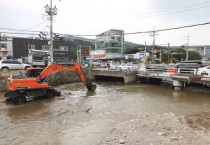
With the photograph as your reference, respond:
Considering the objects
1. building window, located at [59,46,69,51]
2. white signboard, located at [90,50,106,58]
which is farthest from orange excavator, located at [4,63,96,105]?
white signboard, located at [90,50,106,58]

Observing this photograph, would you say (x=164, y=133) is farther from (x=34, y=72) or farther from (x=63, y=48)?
(x=63, y=48)

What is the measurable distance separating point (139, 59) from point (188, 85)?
1974 inches

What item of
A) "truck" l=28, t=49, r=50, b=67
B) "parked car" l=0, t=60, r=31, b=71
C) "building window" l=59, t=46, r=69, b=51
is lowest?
"parked car" l=0, t=60, r=31, b=71

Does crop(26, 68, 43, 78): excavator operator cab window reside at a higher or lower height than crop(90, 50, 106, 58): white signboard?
lower

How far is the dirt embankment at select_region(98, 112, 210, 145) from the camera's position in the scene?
6.88 meters

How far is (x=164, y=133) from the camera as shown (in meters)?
7.61

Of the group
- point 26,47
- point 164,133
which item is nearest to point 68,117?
point 164,133

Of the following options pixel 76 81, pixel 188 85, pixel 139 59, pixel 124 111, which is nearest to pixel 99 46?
pixel 139 59

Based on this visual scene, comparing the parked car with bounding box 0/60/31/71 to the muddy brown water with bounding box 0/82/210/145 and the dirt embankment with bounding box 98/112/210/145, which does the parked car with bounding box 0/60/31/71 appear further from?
the dirt embankment with bounding box 98/112/210/145

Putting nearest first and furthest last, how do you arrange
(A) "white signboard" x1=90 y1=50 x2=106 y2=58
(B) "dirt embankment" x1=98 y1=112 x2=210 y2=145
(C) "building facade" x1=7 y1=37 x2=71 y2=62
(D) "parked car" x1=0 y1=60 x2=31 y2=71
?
(B) "dirt embankment" x1=98 y1=112 x2=210 y2=145, (D) "parked car" x1=0 y1=60 x2=31 y2=71, (C) "building facade" x1=7 y1=37 x2=71 y2=62, (A) "white signboard" x1=90 y1=50 x2=106 y2=58

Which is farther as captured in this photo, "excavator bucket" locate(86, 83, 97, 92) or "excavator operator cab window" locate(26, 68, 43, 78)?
"excavator bucket" locate(86, 83, 97, 92)

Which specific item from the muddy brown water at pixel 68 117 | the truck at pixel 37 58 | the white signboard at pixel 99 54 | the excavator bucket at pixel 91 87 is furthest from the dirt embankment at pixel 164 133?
the white signboard at pixel 99 54

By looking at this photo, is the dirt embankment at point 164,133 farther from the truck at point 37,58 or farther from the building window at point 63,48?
the building window at point 63,48

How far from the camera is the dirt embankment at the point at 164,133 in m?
6.88
